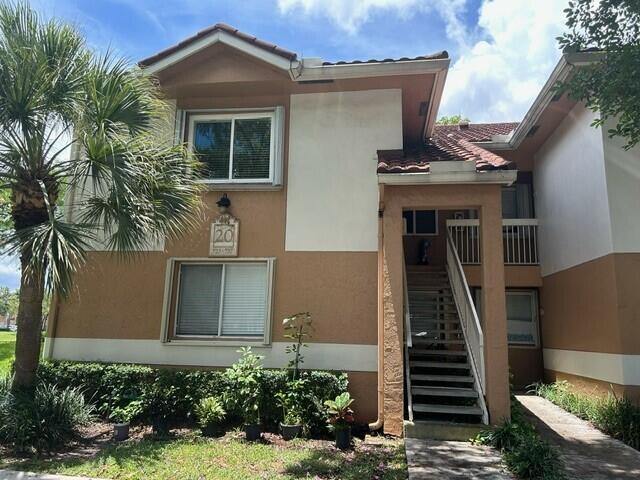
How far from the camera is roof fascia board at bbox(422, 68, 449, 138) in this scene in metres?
9.19

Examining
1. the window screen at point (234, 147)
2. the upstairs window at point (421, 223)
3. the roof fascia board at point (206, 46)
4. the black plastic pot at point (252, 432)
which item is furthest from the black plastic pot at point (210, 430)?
the upstairs window at point (421, 223)

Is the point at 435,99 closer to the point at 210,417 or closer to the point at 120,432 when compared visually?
the point at 210,417

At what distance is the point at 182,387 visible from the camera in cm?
840

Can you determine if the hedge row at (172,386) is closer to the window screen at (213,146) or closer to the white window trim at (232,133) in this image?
the white window trim at (232,133)

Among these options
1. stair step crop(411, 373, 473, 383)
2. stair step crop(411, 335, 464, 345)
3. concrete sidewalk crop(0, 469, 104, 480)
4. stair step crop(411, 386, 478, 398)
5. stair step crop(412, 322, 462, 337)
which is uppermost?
stair step crop(412, 322, 462, 337)

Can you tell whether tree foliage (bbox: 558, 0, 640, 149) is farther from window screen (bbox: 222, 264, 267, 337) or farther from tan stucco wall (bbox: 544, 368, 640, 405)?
window screen (bbox: 222, 264, 267, 337)

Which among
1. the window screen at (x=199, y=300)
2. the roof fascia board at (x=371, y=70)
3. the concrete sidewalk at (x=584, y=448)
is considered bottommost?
the concrete sidewalk at (x=584, y=448)

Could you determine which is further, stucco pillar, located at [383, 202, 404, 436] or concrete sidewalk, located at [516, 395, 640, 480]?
stucco pillar, located at [383, 202, 404, 436]

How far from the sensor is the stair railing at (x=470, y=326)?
7801mm

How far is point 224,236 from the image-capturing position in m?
9.54

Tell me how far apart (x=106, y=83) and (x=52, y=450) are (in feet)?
19.2

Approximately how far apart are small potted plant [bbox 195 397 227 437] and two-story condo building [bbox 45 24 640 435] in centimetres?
128

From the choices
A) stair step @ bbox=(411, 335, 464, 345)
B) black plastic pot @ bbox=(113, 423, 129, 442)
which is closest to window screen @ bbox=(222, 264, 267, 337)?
black plastic pot @ bbox=(113, 423, 129, 442)

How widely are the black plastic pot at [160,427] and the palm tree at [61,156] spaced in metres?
2.03
